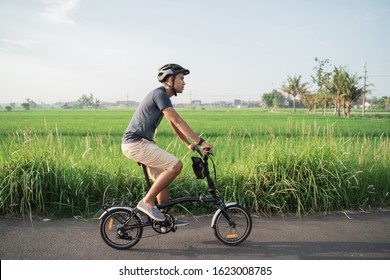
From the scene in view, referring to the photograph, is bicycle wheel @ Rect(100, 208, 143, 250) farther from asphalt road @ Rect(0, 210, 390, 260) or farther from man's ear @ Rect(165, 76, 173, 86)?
man's ear @ Rect(165, 76, 173, 86)

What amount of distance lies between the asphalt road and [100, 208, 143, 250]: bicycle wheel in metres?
0.09

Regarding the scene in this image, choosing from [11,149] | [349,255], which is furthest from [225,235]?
[11,149]

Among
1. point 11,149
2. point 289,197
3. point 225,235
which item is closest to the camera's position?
point 225,235

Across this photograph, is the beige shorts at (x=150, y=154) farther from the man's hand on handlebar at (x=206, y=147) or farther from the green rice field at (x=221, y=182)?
the green rice field at (x=221, y=182)

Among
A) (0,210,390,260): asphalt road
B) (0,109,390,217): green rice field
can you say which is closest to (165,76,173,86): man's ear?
(0,210,390,260): asphalt road

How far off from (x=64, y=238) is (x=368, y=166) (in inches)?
194

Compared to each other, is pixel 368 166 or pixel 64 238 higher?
pixel 368 166

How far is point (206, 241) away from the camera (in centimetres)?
366

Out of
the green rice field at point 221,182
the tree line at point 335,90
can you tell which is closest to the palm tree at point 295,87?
the tree line at point 335,90

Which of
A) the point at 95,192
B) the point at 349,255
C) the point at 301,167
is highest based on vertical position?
the point at 301,167

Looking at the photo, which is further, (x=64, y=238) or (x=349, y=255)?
(x=64, y=238)

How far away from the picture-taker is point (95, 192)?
4832 mm

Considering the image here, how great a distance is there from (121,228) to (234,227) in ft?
4.06
